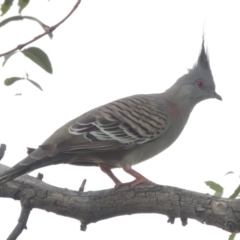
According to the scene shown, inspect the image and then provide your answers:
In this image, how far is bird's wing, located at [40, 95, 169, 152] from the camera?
5.22 meters

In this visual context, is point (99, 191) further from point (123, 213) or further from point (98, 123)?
point (98, 123)

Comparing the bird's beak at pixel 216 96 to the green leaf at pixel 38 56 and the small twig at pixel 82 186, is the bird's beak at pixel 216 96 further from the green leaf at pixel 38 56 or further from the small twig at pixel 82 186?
the green leaf at pixel 38 56

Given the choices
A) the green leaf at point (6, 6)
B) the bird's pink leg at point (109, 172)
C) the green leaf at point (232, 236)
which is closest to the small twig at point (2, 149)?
the bird's pink leg at point (109, 172)

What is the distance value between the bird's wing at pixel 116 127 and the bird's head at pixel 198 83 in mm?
535

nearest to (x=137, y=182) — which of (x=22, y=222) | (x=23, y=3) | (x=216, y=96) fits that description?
(x=22, y=222)

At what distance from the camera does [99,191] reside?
4.70 metres

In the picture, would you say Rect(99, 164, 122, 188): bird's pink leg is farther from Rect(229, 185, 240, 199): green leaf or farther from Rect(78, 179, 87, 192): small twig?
Rect(229, 185, 240, 199): green leaf

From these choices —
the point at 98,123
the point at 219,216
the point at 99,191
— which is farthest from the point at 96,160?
the point at 219,216

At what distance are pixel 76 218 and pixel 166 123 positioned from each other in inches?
72.5

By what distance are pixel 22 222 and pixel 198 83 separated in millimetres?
3407

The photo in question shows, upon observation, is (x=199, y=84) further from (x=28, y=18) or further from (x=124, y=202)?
(x=28, y=18)

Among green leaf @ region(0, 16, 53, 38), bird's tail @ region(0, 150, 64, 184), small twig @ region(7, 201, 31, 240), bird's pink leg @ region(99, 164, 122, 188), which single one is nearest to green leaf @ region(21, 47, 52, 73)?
green leaf @ region(0, 16, 53, 38)

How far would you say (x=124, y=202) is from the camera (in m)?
4.48

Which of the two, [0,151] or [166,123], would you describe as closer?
[0,151]
